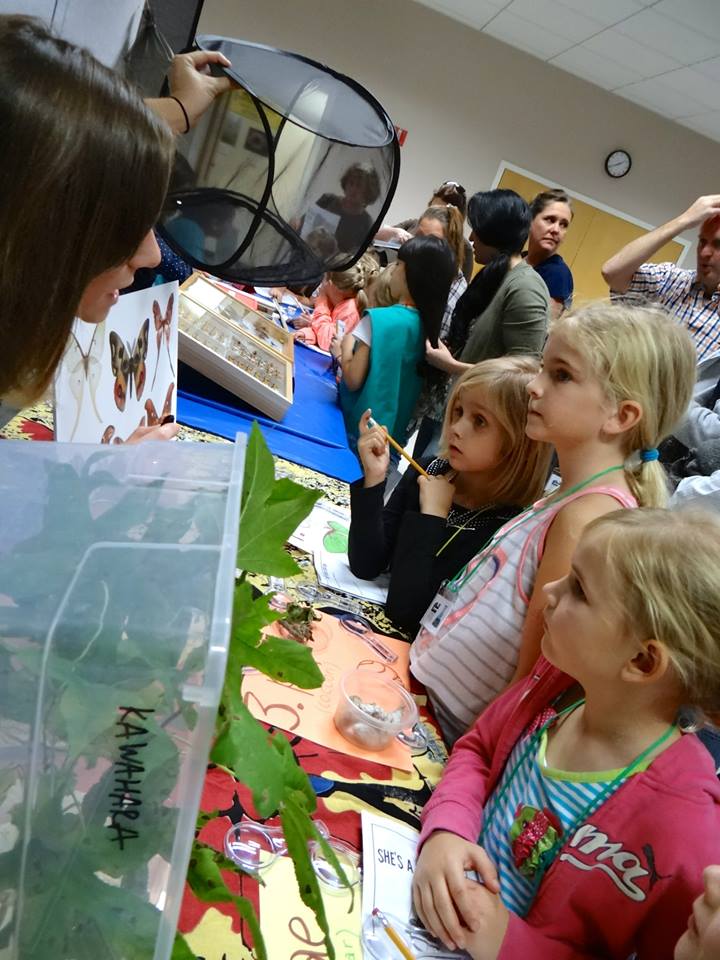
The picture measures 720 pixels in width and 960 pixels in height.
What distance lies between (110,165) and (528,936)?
2.59 ft

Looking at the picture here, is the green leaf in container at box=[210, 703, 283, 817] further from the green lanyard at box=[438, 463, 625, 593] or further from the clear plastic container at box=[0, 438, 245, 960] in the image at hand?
the green lanyard at box=[438, 463, 625, 593]

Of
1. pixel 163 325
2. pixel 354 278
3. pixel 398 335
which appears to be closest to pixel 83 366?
pixel 163 325

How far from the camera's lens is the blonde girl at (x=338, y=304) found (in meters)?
2.99

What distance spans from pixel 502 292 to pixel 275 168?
120 cm

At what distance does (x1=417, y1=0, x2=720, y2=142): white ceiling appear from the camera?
394 centimetres

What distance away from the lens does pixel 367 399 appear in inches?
88.4

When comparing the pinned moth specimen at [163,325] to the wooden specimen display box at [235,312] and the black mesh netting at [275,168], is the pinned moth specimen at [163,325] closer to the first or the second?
the black mesh netting at [275,168]

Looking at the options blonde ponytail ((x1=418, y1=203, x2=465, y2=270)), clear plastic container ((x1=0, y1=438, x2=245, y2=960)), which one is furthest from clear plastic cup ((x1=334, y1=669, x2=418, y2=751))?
blonde ponytail ((x1=418, y1=203, x2=465, y2=270))

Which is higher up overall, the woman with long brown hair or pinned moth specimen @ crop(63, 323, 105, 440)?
the woman with long brown hair

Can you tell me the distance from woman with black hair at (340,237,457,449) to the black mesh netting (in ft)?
2.94

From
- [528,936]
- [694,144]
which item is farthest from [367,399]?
[694,144]

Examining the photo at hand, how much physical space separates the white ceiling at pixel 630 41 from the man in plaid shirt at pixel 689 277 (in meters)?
2.43

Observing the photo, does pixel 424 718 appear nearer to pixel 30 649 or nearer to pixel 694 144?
pixel 30 649

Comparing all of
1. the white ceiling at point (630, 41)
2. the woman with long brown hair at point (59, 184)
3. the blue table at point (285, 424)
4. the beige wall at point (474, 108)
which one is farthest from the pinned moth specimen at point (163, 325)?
the beige wall at point (474, 108)
